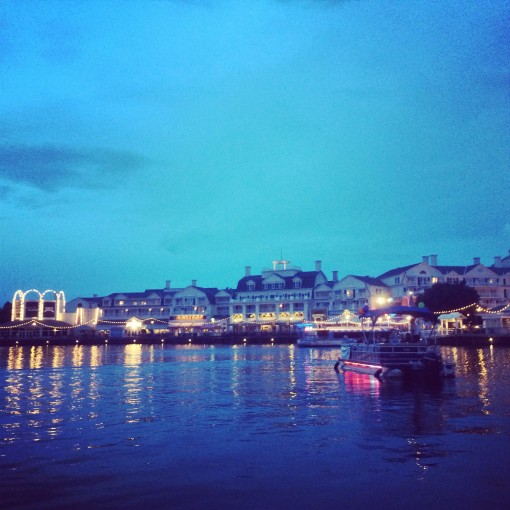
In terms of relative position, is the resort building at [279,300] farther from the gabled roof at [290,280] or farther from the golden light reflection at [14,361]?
the golden light reflection at [14,361]

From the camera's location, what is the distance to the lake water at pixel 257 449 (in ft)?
34.9

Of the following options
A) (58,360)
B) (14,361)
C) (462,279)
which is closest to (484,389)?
(58,360)

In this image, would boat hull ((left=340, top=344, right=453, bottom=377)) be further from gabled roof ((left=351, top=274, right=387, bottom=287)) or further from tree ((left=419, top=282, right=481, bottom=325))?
gabled roof ((left=351, top=274, right=387, bottom=287))

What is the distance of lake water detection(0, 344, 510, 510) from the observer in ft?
34.9

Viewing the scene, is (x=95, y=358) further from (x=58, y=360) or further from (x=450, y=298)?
(x=450, y=298)

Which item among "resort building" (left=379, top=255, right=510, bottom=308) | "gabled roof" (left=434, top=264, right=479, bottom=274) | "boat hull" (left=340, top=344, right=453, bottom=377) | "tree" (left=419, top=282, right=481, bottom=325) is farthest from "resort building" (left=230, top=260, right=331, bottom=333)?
"boat hull" (left=340, top=344, right=453, bottom=377)

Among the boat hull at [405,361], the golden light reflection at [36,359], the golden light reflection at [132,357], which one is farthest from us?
the golden light reflection at [132,357]

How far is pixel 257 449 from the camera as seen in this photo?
14.5 metres

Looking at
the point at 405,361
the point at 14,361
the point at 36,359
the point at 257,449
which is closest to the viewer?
the point at 257,449

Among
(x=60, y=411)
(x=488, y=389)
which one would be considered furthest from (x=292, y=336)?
(x=60, y=411)

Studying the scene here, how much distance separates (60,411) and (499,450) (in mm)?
15700

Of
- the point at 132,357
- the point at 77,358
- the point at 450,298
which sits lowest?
the point at 132,357

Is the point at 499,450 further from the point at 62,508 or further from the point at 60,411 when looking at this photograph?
the point at 60,411

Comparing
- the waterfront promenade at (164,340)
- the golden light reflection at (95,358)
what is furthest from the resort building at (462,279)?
the golden light reflection at (95,358)
